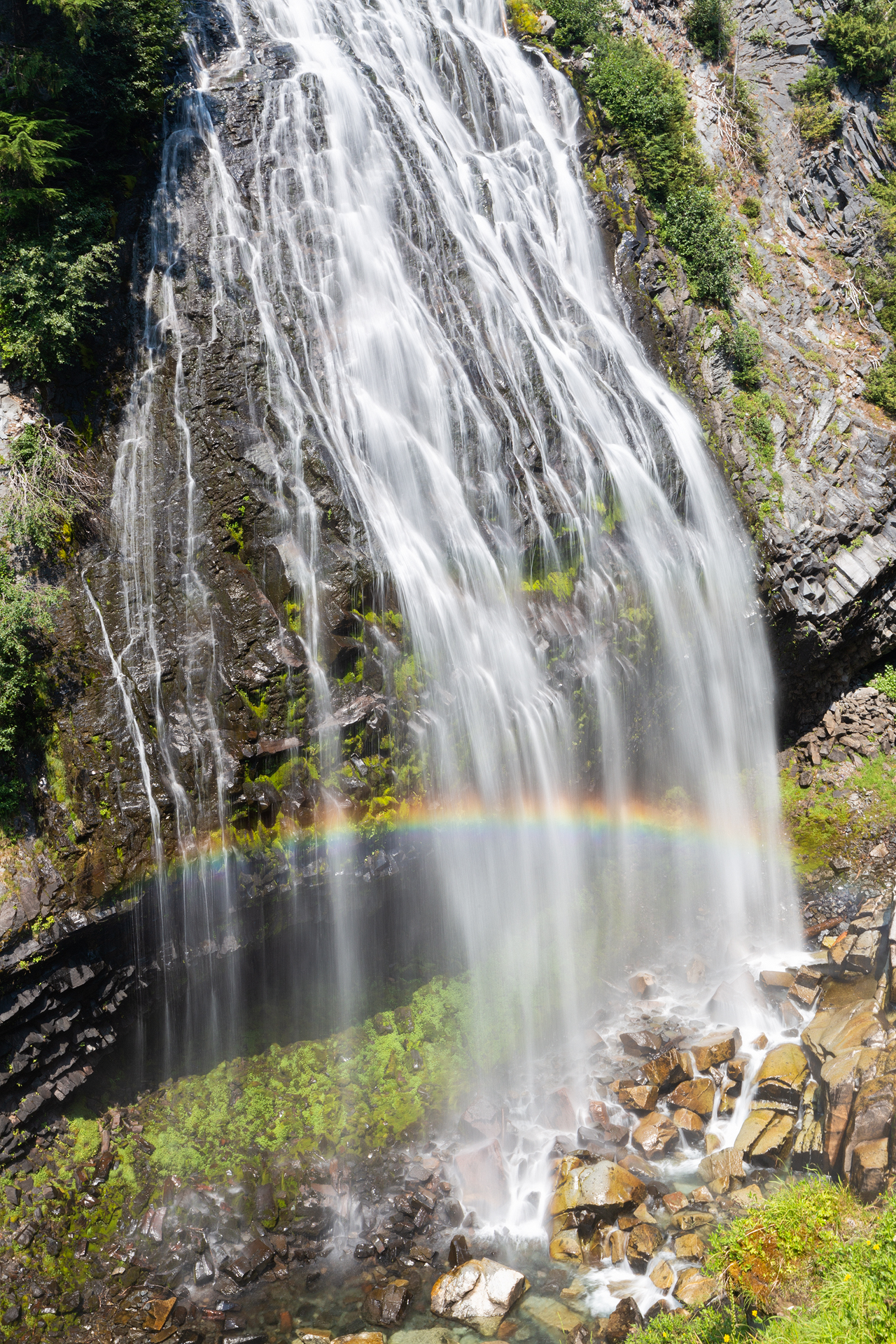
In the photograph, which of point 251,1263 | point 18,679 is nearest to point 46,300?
point 18,679

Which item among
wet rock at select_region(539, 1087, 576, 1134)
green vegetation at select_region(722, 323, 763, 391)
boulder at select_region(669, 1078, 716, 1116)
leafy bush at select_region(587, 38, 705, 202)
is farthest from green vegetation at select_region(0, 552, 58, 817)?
leafy bush at select_region(587, 38, 705, 202)

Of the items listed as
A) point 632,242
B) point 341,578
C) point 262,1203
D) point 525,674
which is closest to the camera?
point 262,1203

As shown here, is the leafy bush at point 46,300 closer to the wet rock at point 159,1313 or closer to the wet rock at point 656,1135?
the wet rock at point 159,1313

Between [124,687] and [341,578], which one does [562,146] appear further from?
[124,687]

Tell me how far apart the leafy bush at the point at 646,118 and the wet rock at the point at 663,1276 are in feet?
75.7

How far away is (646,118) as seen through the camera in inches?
835

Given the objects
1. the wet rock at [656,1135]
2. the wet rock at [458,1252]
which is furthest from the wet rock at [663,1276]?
the wet rock at [458,1252]

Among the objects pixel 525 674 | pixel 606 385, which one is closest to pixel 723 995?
pixel 525 674

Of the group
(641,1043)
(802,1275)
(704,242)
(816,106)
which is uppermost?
(816,106)

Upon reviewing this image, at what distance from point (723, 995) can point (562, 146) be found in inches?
804

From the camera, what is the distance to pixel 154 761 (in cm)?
1106

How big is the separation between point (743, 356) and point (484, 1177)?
17.8m

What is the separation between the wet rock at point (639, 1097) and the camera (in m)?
12.1

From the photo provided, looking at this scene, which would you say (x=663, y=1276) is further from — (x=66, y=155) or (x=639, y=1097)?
(x=66, y=155)
